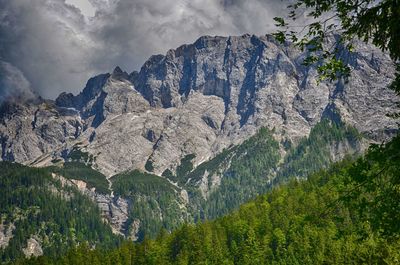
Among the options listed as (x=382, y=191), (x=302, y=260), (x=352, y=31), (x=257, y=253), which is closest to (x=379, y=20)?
(x=352, y=31)

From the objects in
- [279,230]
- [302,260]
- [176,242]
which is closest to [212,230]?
[176,242]

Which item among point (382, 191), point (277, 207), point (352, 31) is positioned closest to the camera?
point (382, 191)

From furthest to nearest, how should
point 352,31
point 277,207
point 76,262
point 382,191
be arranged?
point 277,207
point 76,262
point 352,31
point 382,191

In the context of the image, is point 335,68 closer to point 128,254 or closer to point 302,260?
point 302,260

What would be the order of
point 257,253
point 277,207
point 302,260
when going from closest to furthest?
point 302,260 → point 257,253 → point 277,207

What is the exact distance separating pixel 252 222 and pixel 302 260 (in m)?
30.7

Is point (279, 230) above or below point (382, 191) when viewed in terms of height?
above

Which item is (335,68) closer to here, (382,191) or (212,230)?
(382,191)

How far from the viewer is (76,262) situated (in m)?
130

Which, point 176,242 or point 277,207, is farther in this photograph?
point 277,207

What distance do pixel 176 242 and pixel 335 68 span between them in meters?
126

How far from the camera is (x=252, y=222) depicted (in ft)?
452

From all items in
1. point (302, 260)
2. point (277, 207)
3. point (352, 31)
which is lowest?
point (352, 31)

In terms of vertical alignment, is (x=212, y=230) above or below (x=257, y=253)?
above
